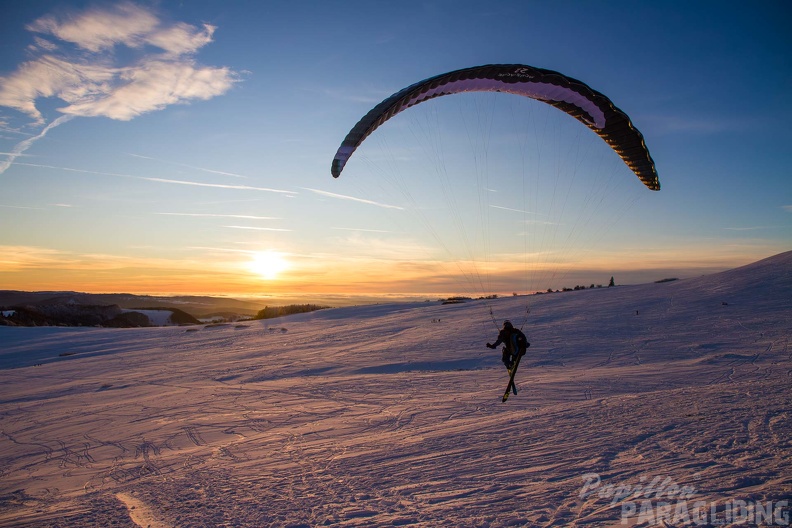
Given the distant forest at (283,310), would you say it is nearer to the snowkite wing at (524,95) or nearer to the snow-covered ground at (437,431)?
the snow-covered ground at (437,431)

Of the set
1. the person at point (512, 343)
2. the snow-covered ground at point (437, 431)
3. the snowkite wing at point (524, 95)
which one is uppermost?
the snowkite wing at point (524, 95)

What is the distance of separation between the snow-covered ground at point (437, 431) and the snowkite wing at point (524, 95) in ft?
17.9

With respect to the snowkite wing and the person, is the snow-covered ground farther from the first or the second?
the snowkite wing

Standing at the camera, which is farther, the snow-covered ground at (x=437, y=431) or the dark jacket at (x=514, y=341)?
the dark jacket at (x=514, y=341)

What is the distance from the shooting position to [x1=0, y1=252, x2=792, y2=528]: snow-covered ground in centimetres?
498

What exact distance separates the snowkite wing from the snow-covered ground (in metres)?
5.44

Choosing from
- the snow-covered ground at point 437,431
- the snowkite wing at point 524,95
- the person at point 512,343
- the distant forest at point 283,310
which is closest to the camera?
the snow-covered ground at point 437,431

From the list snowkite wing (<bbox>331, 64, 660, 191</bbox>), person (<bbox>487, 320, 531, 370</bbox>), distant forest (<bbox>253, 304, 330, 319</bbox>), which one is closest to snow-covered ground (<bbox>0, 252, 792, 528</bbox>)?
person (<bbox>487, 320, 531, 370</bbox>)

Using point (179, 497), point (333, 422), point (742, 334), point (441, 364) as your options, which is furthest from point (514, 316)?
point (179, 497)

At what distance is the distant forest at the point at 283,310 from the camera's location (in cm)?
3751

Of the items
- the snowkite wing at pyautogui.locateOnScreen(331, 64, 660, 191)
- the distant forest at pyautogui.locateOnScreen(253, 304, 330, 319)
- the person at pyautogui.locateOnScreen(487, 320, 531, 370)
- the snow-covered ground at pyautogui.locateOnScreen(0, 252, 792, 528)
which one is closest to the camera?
the snow-covered ground at pyautogui.locateOnScreen(0, 252, 792, 528)

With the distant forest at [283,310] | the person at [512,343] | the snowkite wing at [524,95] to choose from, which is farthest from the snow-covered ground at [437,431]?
the distant forest at [283,310]

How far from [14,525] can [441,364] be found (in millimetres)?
11472

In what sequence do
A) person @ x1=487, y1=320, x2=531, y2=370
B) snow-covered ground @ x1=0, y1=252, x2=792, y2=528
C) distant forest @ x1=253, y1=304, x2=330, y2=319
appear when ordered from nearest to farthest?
snow-covered ground @ x1=0, y1=252, x2=792, y2=528, person @ x1=487, y1=320, x2=531, y2=370, distant forest @ x1=253, y1=304, x2=330, y2=319
